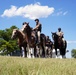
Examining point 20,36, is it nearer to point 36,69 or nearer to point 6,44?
point 36,69

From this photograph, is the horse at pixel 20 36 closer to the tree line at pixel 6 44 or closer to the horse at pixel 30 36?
the horse at pixel 30 36

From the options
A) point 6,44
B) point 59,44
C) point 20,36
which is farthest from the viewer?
point 6,44

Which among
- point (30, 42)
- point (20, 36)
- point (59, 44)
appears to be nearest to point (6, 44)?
point (59, 44)

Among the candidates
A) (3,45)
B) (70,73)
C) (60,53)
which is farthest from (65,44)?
(3,45)

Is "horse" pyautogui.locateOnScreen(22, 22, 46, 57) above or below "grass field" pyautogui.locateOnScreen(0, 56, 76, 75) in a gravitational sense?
above

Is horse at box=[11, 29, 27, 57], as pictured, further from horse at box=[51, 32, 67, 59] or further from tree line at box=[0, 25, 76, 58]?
tree line at box=[0, 25, 76, 58]

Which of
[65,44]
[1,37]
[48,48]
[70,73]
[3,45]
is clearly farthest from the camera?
[1,37]

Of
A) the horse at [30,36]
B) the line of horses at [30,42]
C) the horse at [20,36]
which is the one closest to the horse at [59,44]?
the line of horses at [30,42]

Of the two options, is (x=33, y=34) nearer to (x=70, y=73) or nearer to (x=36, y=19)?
(x=36, y=19)

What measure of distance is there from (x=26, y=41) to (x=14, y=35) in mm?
979

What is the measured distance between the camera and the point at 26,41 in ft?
77.3

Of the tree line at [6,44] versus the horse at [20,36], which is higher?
the tree line at [6,44]

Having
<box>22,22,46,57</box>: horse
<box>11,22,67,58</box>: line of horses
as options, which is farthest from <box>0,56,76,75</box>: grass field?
<box>22,22,46,57</box>: horse

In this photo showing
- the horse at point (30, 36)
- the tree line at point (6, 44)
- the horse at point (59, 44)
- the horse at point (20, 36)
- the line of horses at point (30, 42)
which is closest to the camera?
the horse at point (30, 36)
